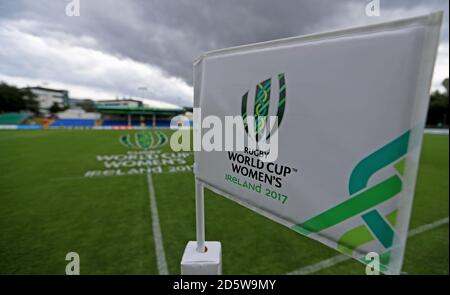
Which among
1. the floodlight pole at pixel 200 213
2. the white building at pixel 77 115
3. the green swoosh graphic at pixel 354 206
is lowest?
the floodlight pole at pixel 200 213

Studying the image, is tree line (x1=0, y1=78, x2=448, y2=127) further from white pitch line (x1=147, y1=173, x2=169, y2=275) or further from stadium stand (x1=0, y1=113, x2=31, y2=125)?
white pitch line (x1=147, y1=173, x2=169, y2=275)

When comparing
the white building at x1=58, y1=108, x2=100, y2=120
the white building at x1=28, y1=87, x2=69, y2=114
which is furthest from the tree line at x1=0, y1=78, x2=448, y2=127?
the white building at x1=58, y1=108, x2=100, y2=120

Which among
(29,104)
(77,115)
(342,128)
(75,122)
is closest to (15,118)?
(29,104)

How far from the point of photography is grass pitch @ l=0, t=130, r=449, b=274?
2.47 m

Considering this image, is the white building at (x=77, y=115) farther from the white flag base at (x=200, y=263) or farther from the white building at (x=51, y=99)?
the white flag base at (x=200, y=263)

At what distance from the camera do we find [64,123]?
3684 cm

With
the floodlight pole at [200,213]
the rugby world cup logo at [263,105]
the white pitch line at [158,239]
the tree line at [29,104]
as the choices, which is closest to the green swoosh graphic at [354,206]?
the rugby world cup logo at [263,105]

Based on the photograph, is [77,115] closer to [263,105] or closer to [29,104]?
[29,104]

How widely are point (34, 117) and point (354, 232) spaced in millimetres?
49718

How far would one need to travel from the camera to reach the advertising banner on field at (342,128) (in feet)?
1.94

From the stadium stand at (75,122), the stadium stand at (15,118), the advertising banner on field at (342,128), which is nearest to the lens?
the advertising banner on field at (342,128)

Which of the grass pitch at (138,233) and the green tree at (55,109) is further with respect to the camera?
the green tree at (55,109)

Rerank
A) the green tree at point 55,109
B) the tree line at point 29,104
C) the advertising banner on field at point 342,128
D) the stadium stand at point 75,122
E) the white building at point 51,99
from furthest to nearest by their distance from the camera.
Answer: the green tree at point 55,109, the white building at point 51,99, the stadium stand at point 75,122, the tree line at point 29,104, the advertising banner on field at point 342,128
